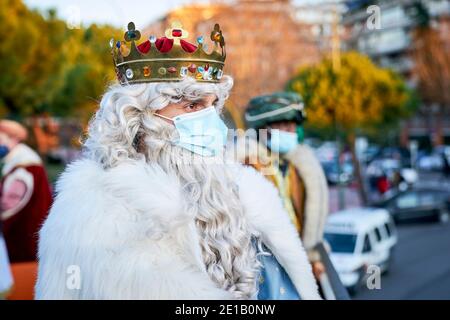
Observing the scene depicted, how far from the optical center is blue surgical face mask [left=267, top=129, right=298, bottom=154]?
3867 mm

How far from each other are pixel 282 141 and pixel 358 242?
6412 mm

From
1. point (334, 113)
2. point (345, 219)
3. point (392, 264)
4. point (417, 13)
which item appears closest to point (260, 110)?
point (345, 219)

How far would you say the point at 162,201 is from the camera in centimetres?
183

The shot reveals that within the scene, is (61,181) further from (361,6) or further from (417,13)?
(417,13)

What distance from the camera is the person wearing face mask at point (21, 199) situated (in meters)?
4.59

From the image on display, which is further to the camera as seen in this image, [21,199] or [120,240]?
[21,199]

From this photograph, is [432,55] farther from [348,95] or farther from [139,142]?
[139,142]

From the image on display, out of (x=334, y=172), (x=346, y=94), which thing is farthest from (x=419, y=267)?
(x=334, y=172)

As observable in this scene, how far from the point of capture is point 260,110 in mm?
3955

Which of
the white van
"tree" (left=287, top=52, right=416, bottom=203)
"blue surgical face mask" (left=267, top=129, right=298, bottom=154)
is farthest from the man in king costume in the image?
"tree" (left=287, top=52, right=416, bottom=203)

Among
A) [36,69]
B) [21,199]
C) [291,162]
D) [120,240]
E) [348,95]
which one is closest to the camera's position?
[120,240]

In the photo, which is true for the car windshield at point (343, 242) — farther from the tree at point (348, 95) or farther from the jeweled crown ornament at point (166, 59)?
the jeweled crown ornament at point (166, 59)

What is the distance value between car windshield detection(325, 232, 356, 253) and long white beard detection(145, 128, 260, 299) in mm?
8025
